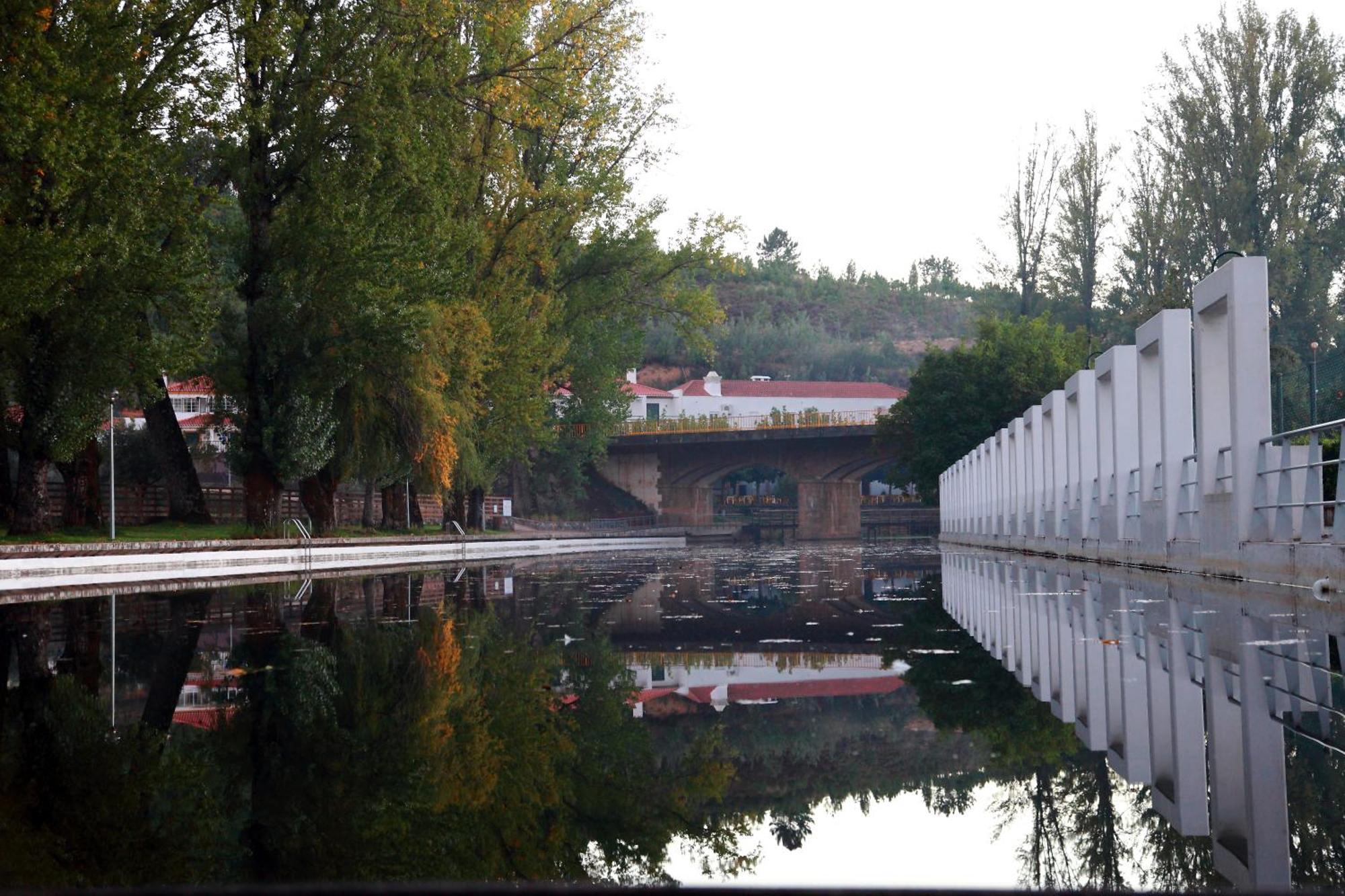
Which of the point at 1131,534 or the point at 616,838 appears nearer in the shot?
the point at 616,838

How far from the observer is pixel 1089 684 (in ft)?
21.5

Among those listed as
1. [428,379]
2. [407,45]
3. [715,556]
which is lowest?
[715,556]

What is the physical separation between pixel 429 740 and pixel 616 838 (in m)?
1.75

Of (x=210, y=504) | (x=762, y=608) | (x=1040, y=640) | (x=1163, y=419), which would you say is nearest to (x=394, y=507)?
(x=210, y=504)

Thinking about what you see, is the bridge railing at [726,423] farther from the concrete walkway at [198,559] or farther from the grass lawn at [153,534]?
the grass lawn at [153,534]

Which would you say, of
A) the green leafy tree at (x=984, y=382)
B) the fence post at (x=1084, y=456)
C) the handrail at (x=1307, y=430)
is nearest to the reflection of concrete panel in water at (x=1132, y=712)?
the handrail at (x=1307, y=430)

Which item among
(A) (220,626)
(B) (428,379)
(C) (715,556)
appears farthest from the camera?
(C) (715,556)

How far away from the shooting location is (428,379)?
30547 mm

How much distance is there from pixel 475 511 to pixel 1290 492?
38950 millimetres

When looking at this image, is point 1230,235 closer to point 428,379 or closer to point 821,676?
point 428,379

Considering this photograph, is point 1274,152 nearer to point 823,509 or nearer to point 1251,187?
point 1251,187

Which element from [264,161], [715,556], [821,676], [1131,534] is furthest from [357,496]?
[821,676]

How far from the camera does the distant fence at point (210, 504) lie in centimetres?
3597

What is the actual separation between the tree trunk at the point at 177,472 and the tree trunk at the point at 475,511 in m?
18.5
